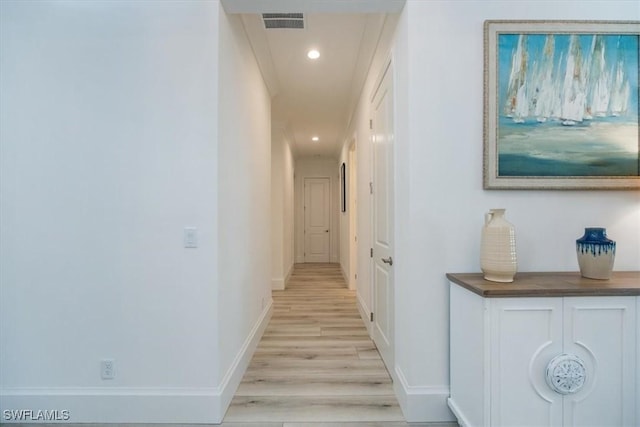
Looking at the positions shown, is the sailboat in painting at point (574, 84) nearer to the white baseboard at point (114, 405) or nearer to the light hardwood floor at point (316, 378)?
the light hardwood floor at point (316, 378)

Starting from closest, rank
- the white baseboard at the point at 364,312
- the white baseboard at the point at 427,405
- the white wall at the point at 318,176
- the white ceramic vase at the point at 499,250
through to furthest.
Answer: the white ceramic vase at the point at 499,250 < the white baseboard at the point at 427,405 < the white baseboard at the point at 364,312 < the white wall at the point at 318,176

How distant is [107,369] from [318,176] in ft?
22.1

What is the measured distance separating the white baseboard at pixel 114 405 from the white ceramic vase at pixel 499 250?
5.48 feet

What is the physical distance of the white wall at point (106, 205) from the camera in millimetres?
1744

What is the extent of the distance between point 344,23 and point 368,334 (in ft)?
9.29

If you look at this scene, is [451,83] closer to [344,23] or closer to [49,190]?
[344,23]

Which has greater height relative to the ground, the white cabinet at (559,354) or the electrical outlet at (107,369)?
the white cabinet at (559,354)

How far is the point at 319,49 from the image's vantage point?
2826 millimetres

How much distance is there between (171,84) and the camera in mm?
1756

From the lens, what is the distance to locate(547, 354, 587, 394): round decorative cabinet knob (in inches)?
53.1

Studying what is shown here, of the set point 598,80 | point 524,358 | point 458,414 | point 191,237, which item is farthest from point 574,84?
point 191,237

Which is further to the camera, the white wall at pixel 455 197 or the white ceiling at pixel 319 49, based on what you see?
the white ceiling at pixel 319 49

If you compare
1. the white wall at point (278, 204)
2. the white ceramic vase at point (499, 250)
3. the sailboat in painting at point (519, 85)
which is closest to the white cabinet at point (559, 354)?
the white ceramic vase at point (499, 250)

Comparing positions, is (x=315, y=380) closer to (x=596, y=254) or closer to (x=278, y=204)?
(x=596, y=254)
